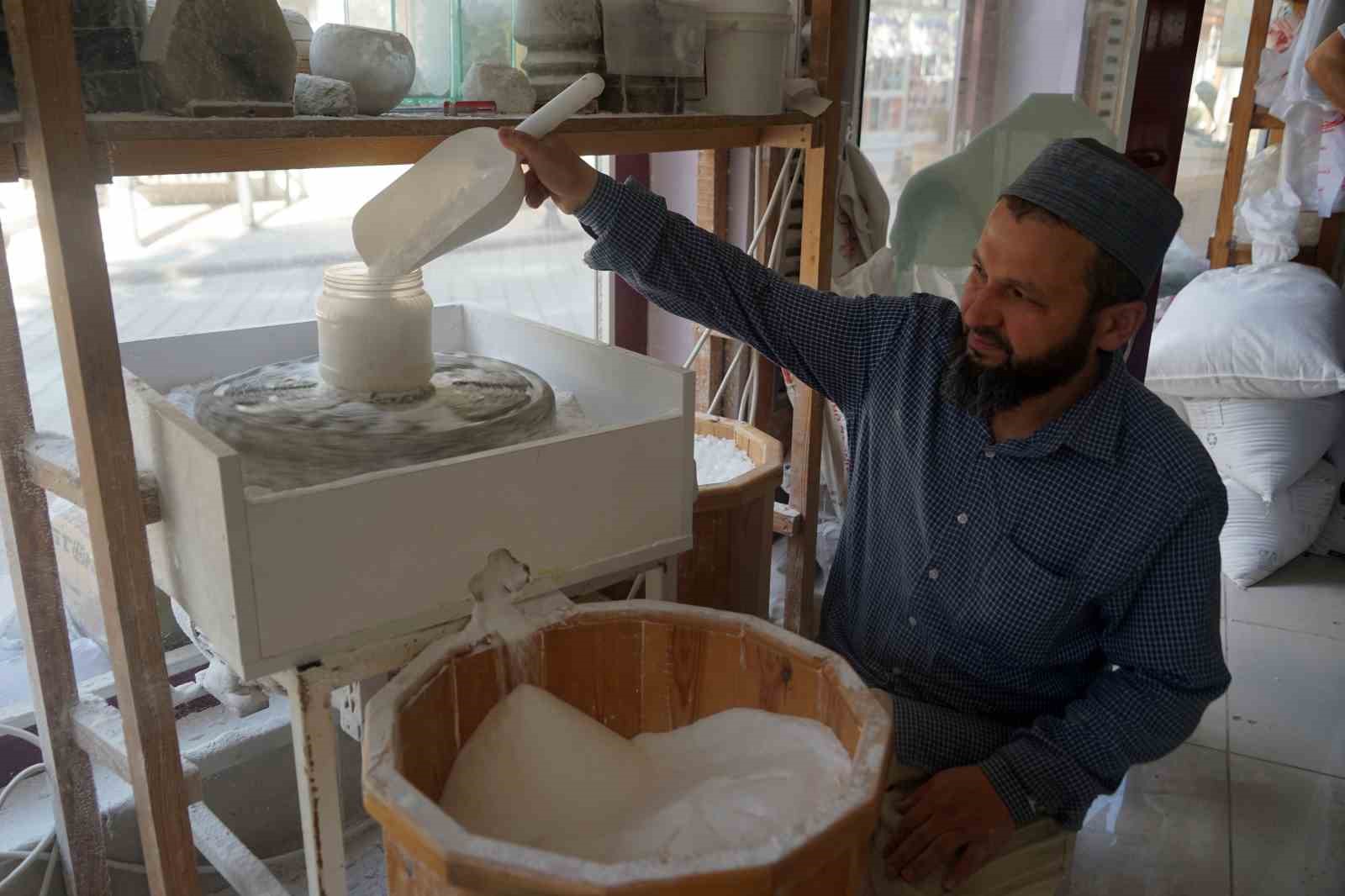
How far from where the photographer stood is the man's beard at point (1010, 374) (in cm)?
109

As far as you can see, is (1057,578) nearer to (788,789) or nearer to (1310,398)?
(788,789)

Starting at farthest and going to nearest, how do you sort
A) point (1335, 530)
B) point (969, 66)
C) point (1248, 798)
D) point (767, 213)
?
point (969, 66)
point (1335, 530)
point (767, 213)
point (1248, 798)

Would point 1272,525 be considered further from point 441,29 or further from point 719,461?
point 441,29

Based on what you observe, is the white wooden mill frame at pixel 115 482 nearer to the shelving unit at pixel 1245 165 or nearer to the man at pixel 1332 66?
the man at pixel 1332 66

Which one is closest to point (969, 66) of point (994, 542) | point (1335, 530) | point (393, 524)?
point (1335, 530)

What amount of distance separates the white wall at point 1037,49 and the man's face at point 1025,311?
150cm

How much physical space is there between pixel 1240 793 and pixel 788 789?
120cm

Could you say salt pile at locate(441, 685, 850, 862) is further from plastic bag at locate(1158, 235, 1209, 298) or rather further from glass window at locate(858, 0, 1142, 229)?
plastic bag at locate(1158, 235, 1209, 298)

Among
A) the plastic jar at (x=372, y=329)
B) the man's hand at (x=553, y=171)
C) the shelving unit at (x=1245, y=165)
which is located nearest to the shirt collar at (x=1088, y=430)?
the man's hand at (x=553, y=171)

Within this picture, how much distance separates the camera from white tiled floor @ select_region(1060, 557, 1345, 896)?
1.51 m

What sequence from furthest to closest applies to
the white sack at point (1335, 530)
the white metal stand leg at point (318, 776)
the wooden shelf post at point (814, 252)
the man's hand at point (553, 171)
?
1. the white sack at point (1335, 530)
2. the wooden shelf post at point (814, 252)
3. the man's hand at point (553, 171)
4. the white metal stand leg at point (318, 776)

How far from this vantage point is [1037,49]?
256 centimetres

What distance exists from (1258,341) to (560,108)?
2.00 meters

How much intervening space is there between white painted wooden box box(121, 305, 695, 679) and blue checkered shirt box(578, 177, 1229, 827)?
197 millimetres
